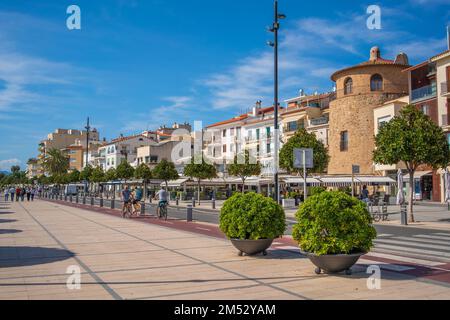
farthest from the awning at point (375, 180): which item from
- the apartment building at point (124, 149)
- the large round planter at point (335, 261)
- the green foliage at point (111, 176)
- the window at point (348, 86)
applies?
the apartment building at point (124, 149)

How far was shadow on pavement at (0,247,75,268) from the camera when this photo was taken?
9.35 metres

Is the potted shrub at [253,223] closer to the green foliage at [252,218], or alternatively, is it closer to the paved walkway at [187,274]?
the green foliage at [252,218]

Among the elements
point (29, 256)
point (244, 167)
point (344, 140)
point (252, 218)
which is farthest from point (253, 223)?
point (344, 140)

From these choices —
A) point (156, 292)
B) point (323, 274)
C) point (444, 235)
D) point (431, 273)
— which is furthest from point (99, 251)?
point (444, 235)

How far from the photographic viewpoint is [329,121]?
5353 centimetres

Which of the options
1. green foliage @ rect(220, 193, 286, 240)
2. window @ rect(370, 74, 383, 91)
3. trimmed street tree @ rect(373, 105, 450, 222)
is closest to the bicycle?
trimmed street tree @ rect(373, 105, 450, 222)

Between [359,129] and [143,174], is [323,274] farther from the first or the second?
[143,174]

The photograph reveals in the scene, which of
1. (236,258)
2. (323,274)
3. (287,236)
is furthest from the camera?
(287,236)

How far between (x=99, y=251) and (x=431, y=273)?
24.4 feet

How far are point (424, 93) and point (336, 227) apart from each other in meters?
38.4

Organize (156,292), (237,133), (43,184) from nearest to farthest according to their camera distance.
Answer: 1. (156,292)
2. (237,133)
3. (43,184)

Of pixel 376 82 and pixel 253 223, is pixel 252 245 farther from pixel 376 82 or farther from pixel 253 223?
pixel 376 82

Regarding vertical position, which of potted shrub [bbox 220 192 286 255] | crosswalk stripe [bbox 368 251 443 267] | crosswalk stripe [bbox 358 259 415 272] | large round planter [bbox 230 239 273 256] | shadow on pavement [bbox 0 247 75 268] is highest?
potted shrub [bbox 220 192 286 255]

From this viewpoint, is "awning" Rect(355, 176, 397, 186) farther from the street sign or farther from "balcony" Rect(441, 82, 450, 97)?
the street sign
